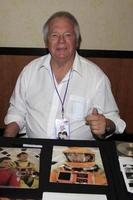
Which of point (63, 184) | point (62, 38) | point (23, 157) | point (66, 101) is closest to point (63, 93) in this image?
point (66, 101)

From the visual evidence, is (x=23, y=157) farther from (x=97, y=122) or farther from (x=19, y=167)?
(x=97, y=122)

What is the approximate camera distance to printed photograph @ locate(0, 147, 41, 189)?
100 cm

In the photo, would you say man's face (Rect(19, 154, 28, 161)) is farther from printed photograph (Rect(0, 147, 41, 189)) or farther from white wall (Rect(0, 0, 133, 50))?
white wall (Rect(0, 0, 133, 50))

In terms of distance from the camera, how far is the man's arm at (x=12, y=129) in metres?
1.71

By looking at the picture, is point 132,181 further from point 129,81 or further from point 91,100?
point 129,81

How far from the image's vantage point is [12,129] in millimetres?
1750

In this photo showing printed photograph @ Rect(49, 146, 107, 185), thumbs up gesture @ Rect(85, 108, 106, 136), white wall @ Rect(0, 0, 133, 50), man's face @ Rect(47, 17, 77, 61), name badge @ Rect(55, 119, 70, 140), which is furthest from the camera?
white wall @ Rect(0, 0, 133, 50)

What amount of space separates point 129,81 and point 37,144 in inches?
65.3

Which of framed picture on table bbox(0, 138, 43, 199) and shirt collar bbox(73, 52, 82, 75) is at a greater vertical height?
shirt collar bbox(73, 52, 82, 75)

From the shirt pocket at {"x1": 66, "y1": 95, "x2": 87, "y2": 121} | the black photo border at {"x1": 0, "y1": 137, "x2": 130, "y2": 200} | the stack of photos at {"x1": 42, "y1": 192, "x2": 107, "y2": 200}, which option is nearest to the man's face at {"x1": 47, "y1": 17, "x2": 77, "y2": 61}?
the shirt pocket at {"x1": 66, "y1": 95, "x2": 87, "y2": 121}

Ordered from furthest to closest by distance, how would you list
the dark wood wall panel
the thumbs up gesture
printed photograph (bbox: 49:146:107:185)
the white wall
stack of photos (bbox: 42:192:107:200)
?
the dark wood wall panel → the white wall → the thumbs up gesture → printed photograph (bbox: 49:146:107:185) → stack of photos (bbox: 42:192:107:200)

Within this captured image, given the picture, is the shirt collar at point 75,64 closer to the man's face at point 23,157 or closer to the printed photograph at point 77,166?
the printed photograph at point 77,166

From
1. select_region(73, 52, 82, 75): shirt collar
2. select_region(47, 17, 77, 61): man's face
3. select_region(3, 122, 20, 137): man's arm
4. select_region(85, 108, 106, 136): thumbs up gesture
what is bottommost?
select_region(3, 122, 20, 137): man's arm

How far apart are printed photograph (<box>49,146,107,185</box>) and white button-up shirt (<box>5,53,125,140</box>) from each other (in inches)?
21.4
